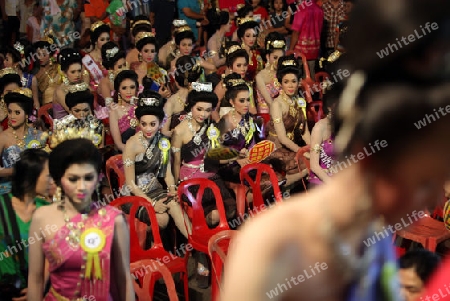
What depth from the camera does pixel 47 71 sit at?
7254 millimetres

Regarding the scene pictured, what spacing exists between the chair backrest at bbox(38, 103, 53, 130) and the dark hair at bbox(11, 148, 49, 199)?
3.31m

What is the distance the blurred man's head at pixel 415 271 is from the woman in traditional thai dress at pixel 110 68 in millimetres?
5519

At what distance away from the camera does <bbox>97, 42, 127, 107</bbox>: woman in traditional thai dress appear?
6.78 metres

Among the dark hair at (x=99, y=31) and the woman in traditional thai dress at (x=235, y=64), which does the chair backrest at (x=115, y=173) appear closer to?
the woman in traditional thai dress at (x=235, y=64)

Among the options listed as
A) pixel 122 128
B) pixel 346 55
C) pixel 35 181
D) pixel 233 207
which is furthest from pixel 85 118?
pixel 346 55

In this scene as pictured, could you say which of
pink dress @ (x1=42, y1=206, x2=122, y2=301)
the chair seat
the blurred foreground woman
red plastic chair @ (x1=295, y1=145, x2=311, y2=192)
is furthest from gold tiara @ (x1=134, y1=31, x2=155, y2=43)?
the blurred foreground woman

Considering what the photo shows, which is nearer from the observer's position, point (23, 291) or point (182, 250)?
point (23, 291)

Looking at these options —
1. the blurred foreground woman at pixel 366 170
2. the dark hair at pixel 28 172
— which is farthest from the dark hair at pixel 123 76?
the blurred foreground woman at pixel 366 170

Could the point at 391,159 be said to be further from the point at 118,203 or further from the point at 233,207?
the point at 233,207

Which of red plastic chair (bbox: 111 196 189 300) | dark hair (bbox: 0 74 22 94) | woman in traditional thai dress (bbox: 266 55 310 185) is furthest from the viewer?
dark hair (bbox: 0 74 22 94)

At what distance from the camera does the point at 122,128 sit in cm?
570

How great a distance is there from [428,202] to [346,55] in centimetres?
19

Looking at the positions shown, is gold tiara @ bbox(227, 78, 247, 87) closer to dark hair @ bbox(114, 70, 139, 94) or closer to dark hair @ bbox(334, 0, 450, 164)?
dark hair @ bbox(114, 70, 139, 94)

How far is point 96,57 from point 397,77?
758cm
